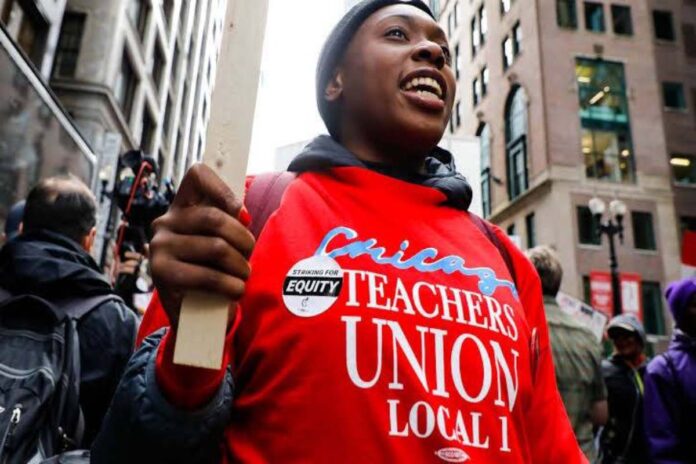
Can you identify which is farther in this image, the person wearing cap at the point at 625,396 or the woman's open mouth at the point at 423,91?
the person wearing cap at the point at 625,396

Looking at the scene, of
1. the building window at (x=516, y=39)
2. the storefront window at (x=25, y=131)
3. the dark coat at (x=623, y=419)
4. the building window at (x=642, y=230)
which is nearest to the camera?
the dark coat at (x=623, y=419)

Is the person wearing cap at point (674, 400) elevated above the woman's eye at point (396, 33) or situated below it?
below

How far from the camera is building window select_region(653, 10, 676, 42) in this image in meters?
30.6

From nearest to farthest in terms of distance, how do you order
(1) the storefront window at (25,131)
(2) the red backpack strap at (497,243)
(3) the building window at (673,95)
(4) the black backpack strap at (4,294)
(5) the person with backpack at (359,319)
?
(5) the person with backpack at (359,319) < (2) the red backpack strap at (497,243) < (4) the black backpack strap at (4,294) < (1) the storefront window at (25,131) < (3) the building window at (673,95)

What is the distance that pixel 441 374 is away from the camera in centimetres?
130

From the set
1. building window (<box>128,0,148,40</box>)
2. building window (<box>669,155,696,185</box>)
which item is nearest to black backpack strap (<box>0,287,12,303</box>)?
building window (<box>128,0,148,40</box>)

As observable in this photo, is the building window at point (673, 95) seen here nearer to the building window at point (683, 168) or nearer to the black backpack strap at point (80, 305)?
the building window at point (683, 168)

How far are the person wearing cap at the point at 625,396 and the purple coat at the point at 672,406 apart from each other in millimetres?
929

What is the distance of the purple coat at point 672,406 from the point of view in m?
3.43

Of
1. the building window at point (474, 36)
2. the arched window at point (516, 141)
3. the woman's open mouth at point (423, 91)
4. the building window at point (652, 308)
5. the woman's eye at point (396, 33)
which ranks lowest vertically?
the woman's open mouth at point (423, 91)

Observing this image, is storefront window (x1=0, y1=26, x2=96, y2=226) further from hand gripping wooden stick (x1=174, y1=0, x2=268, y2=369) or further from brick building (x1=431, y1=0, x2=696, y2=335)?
brick building (x1=431, y1=0, x2=696, y2=335)

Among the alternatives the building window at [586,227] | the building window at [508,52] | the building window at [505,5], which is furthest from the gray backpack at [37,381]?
the building window at [505,5]

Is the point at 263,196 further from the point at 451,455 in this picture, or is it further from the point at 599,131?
the point at 599,131

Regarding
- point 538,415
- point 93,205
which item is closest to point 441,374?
point 538,415
